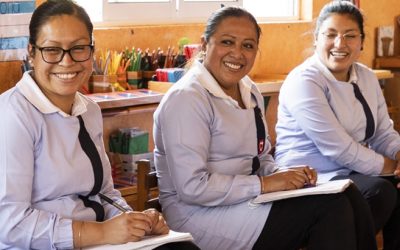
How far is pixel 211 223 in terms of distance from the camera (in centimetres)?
239

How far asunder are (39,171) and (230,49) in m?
0.85

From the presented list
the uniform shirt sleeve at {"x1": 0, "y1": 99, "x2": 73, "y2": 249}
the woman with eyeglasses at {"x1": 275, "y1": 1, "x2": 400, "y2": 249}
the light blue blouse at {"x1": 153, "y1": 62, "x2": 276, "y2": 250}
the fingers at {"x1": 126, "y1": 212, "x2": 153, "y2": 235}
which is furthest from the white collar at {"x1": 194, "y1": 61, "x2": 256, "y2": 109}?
the uniform shirt sleeve at {"x1": 0, "y1": 99, "x2": 73, "y2": 249}

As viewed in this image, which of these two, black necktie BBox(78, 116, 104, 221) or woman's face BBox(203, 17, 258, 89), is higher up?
woman's face BBox(203, 17, 258, 89)

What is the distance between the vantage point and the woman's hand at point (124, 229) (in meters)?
1.94

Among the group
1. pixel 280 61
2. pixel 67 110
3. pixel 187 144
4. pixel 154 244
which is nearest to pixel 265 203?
pixel 187 144

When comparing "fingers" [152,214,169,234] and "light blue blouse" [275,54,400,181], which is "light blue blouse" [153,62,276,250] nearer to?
"fingers" [152,214,169,234]

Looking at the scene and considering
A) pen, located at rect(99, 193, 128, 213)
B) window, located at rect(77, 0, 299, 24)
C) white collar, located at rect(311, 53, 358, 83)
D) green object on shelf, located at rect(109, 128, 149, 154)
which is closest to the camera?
pen, located at rect(99, 193, 128, 213)

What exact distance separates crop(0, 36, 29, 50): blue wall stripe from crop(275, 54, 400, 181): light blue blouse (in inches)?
42.2

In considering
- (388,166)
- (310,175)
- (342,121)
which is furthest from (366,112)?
(310,175)

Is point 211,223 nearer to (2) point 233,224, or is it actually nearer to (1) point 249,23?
(2) point 233,224

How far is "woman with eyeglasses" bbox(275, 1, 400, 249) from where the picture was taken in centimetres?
290

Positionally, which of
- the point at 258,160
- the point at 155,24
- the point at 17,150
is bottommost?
the point at 258,160

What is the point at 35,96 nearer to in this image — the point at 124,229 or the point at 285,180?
the point at 124,229

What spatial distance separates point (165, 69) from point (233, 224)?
1251mm
